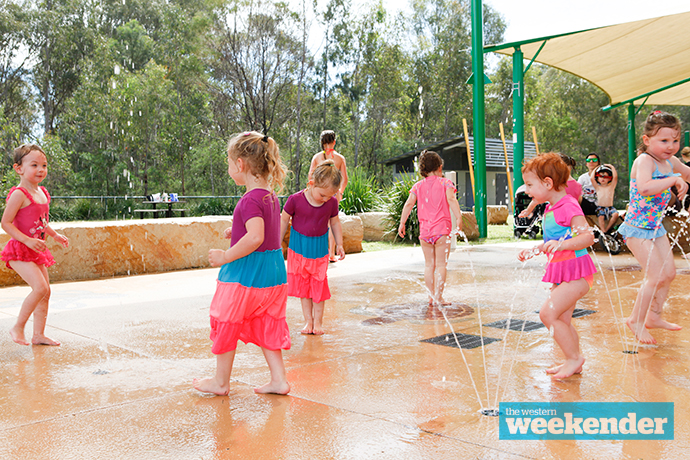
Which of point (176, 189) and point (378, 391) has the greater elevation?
point (176, 189)

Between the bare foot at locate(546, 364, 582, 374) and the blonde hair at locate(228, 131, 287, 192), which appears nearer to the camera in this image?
the blonde hair at locate(228, 131, 287, 192)

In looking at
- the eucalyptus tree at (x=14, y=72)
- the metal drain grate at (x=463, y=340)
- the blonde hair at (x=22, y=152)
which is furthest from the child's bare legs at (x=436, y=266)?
the eucalyptus tree at (x=14, y=72)

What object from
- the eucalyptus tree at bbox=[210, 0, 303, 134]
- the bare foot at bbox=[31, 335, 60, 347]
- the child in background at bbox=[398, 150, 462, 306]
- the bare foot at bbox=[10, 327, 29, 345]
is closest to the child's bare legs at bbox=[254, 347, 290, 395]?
the bare foot at bbox=[31, 335, 60, 347]

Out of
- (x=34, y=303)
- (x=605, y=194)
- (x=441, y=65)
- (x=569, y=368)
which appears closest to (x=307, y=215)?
(x=34, y=303)

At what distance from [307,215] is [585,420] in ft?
8.27

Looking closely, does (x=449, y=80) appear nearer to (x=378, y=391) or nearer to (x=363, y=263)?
(x=363, y=263)

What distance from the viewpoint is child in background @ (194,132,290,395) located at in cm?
301

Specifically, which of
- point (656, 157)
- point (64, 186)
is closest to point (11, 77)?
point (64, 186)

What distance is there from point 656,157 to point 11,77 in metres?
37.9

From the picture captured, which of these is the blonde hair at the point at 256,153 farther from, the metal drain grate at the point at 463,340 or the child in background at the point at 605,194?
the child in background at the point at 605,194

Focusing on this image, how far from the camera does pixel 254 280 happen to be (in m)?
3.07

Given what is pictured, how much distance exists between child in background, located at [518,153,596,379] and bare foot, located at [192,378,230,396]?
1.72 metres

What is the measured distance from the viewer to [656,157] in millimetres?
4160

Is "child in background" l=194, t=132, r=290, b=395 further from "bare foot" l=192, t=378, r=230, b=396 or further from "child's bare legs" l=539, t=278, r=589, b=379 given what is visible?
"child's bare legs" l=539, t=278, r=589, b=379
